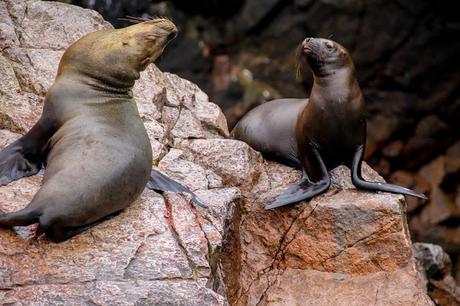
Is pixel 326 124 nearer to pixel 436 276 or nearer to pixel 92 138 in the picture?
pixel 436 276

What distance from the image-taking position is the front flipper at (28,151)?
5.50 metres

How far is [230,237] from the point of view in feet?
20.1

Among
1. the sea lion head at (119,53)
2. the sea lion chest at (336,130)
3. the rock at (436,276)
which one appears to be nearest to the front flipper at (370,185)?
the sea lion chest at (336,130)

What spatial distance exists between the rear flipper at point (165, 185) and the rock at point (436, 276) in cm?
324

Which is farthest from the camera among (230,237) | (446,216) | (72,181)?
(446,216)

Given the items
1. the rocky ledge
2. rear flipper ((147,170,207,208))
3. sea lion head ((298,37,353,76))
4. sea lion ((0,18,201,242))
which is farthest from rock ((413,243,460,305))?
sea lion ((0,18,201,242))

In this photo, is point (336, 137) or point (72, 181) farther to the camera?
point (336, 137)

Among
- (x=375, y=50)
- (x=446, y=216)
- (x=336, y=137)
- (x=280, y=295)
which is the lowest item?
(x=446, y=216)

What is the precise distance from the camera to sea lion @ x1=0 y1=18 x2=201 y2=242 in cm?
509

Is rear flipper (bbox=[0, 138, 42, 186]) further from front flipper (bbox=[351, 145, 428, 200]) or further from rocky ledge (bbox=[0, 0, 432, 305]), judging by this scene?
front flipper (bbox=[351, 145, 428, 200])

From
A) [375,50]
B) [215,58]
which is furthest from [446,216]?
[215,58]

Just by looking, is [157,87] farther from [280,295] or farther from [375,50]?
[375,50]

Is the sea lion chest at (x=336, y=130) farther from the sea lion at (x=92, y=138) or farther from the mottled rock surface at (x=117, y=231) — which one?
the sea lion at (x=92, y=138)

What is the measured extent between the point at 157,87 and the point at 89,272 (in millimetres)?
3192
